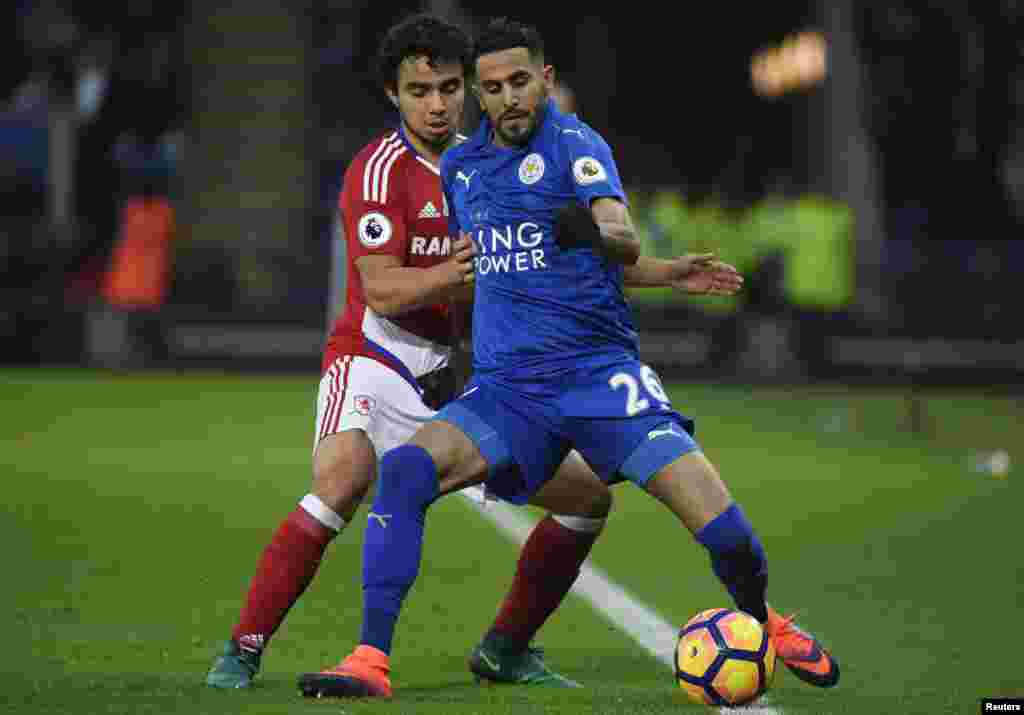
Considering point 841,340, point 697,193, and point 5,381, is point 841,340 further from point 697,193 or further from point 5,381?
point 697,193

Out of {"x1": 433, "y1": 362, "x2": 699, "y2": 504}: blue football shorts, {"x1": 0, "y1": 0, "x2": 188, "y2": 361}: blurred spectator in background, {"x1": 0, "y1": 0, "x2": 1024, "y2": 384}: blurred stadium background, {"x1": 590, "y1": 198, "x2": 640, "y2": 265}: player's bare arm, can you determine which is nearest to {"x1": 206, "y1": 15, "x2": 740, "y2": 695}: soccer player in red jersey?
{"x1": 590, "y1": 198, "x2": 640, "y2": 265}: player's bare arm

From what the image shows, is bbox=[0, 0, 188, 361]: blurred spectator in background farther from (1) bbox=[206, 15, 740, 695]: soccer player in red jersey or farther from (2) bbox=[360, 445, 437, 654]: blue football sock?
(2) bbox=[360, 445, 437, 654]: blue football sock

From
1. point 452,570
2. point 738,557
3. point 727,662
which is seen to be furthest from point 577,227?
point 452,570

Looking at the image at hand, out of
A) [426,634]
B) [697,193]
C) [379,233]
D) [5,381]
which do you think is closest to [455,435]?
[379,233]

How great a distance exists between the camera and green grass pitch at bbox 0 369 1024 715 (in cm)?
734

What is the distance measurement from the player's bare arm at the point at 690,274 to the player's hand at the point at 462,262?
50 centimetres

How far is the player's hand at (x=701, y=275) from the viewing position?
6.94m

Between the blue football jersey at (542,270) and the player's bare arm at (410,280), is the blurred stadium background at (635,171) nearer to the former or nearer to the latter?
the player's bare arm at (410,280)

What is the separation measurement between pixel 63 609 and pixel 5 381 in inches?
543

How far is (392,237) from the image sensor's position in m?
7.31

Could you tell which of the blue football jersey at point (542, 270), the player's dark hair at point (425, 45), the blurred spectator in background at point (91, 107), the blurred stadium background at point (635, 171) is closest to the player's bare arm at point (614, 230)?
the blue football jersey at point (542, 270)

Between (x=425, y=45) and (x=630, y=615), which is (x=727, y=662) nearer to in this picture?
(x=425, y=45)

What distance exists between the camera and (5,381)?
73.7ft

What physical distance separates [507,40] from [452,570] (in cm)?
445
